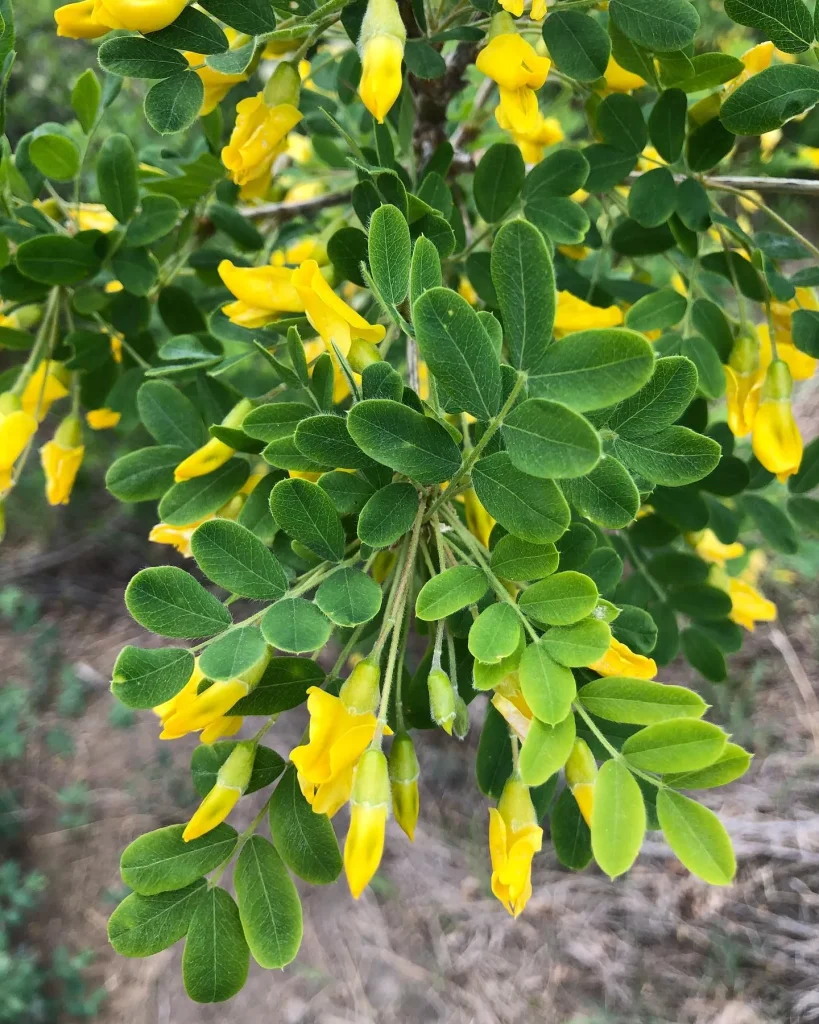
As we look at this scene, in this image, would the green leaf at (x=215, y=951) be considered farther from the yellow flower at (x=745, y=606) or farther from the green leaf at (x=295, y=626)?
the yellow flower at (x=745, y=606)

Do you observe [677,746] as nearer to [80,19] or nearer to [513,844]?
[513,844]

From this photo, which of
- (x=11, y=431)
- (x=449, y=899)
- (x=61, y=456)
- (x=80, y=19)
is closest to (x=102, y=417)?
(x=61, y=456)

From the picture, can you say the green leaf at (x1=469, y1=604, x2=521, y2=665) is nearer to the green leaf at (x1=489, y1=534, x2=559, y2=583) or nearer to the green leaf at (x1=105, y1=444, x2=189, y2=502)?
the green leaf at (x1=489, y1=534, x2=559, y2=583)

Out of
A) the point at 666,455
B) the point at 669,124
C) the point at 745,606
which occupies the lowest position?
the point at 745,606

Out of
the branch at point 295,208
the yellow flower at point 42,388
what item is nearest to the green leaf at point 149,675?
the yellow flower at point 42,388

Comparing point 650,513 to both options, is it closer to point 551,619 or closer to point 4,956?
point 551,619

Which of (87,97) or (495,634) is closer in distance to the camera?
(495,634)

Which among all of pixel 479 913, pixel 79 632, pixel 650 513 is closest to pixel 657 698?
pixel 650 513
